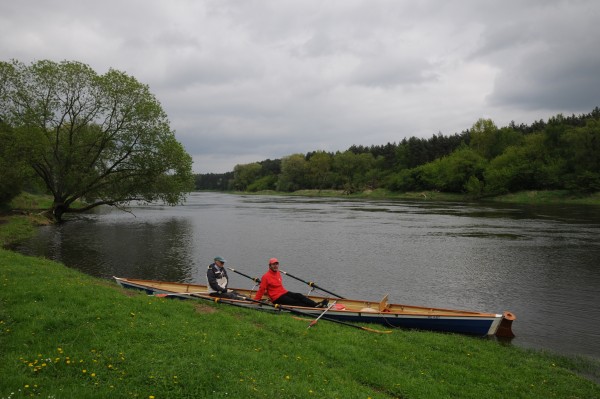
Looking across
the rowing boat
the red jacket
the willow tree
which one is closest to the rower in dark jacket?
the rowing boat

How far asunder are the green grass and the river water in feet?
15.3

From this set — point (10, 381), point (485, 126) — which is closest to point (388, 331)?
point (10, 381)

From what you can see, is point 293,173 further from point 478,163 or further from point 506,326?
point 506,326

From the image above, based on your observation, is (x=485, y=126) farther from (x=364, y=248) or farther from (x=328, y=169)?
(x=364, y=248)

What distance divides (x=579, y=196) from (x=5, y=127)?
324 ft

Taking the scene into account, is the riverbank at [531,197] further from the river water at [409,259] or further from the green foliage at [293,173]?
the green foliage at [293,173]

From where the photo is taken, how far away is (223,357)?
957 cm

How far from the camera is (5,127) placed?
44125 millimetres

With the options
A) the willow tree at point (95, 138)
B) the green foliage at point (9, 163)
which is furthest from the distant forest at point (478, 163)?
the green foliage at point (9, 163)

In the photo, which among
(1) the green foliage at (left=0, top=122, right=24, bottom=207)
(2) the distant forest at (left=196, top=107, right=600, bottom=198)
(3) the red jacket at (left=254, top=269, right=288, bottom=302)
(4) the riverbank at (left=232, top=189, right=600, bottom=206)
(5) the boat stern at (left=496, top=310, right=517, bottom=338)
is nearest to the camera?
(5) the boat stern at (left=496, top=310, right=517, bottom=338)

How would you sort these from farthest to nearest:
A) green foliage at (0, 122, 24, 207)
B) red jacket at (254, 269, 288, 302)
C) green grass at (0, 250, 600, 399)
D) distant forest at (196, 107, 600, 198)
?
distant forest at (196, 107, 600, 198) → green foliage at (0, 122, 24, 207) → red jacket at (254, 269, 288, 302) → green grass at (0, 250, 600, 399)

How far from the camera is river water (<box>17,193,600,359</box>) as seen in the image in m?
19.9

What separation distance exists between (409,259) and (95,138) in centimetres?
3796

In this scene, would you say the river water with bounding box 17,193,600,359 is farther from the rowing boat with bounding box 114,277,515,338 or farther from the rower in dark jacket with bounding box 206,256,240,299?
the rower in dark jacket with bounding box 206,256,240,299
